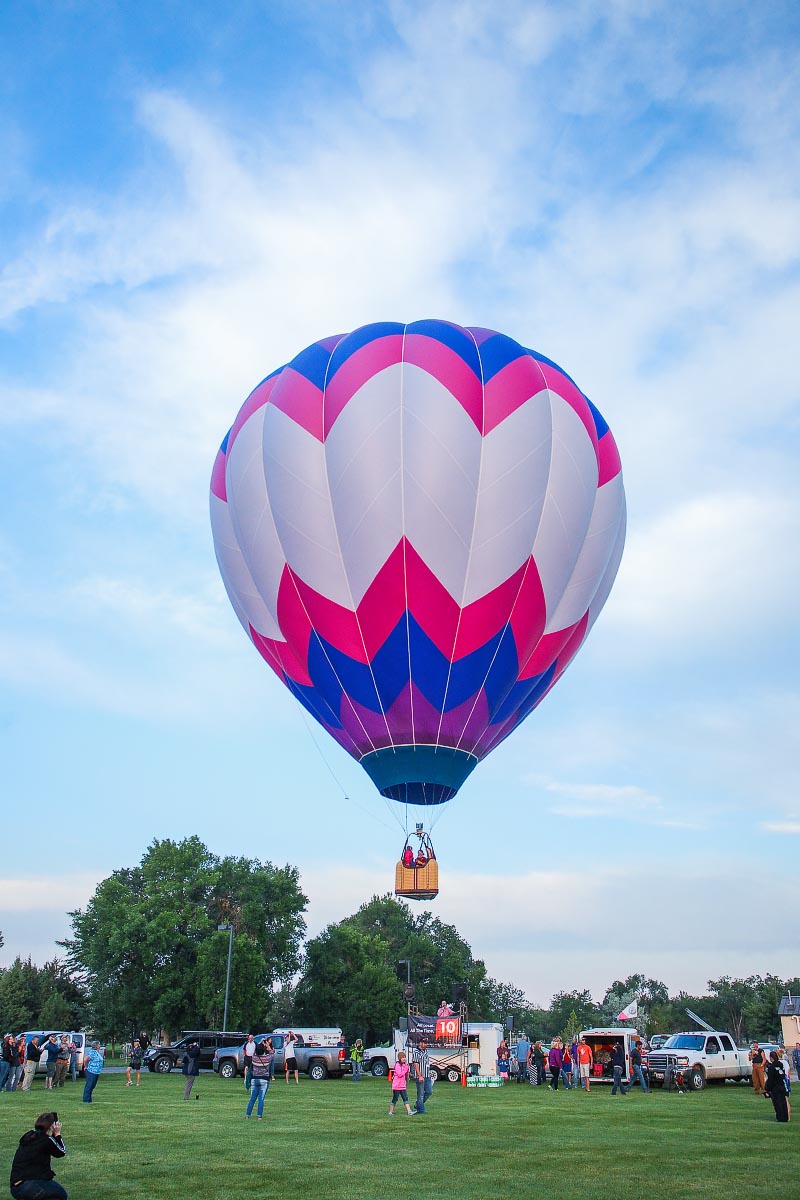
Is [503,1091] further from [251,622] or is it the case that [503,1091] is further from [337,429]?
[337,429]

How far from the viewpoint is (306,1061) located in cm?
3050

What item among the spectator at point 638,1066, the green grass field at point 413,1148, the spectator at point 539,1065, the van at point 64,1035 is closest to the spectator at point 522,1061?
the spectator at point 539,1065

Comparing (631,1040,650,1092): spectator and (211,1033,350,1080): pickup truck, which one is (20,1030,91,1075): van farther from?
(631,1040,650,1092): spectator

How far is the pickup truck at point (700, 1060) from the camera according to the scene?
1053 inches

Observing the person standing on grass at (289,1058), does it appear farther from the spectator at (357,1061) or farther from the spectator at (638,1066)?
the spectator at (638,1066)

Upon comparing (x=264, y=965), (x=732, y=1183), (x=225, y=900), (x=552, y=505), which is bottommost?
(x=732, y=1183)

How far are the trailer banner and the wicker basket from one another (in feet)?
25.6

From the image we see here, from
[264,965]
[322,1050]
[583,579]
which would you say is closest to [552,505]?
[583,579]

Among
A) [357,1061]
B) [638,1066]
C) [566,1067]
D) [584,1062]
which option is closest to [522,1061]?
[566,1067]

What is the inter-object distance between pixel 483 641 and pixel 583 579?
3.43 meters

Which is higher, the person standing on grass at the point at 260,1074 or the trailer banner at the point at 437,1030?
the trailer banner at the point at 437,1030

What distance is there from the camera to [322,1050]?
99.9 ft

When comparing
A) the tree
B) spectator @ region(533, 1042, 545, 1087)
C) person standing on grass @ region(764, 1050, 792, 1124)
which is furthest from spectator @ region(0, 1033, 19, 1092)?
the tree

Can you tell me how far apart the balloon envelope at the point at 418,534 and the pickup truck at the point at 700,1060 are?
10.8 metres
